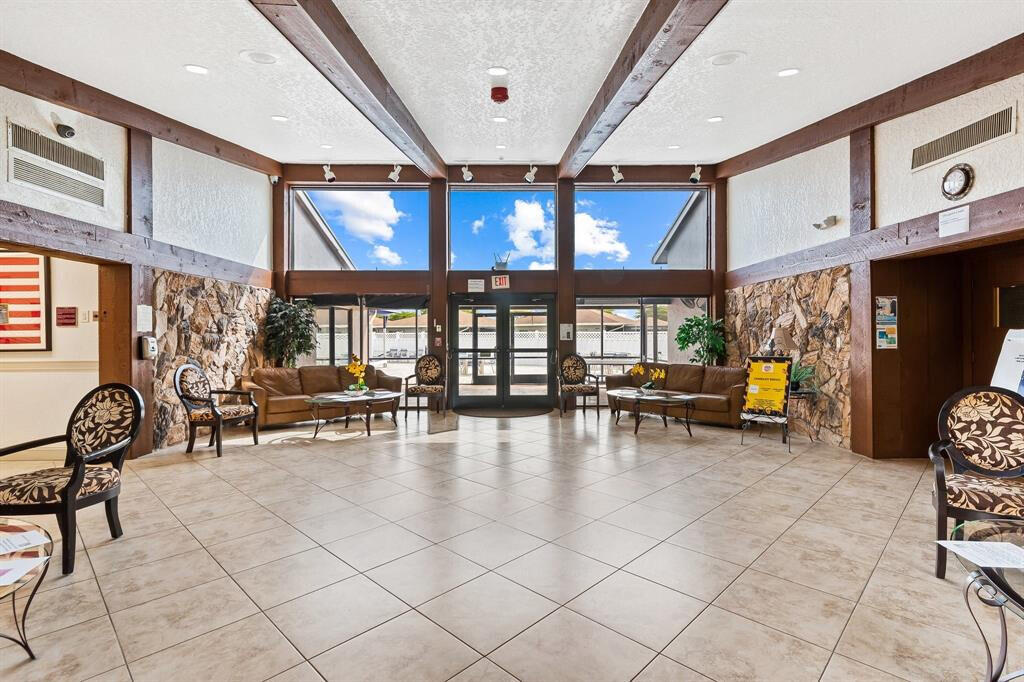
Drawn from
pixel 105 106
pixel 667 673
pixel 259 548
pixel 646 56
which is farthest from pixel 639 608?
pixel 105 106

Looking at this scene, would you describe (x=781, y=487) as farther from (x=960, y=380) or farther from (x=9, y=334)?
(x=9, y=334)

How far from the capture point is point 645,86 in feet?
14.7

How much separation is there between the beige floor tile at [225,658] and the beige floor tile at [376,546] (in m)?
0.67

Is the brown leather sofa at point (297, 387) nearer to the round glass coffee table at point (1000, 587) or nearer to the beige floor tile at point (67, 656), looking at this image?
the beige floor tile at point (67, 656)

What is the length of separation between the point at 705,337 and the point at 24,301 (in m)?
8.76

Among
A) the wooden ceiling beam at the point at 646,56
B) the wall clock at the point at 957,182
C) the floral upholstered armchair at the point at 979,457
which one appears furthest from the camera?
the wall clock at the point at 957,182

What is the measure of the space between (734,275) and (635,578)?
6.36 m

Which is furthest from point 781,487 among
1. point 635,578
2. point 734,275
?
point 734,275

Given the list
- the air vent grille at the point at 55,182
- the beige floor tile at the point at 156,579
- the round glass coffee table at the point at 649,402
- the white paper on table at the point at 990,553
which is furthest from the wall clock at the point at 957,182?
the air vent grille at the point at 55,182

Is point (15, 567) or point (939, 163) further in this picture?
point (939, 163)

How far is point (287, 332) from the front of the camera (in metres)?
7.54

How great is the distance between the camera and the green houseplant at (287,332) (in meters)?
7.52

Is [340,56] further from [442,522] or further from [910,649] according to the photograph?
[910,649]

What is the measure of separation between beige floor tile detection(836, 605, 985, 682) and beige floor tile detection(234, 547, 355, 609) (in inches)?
93.6
